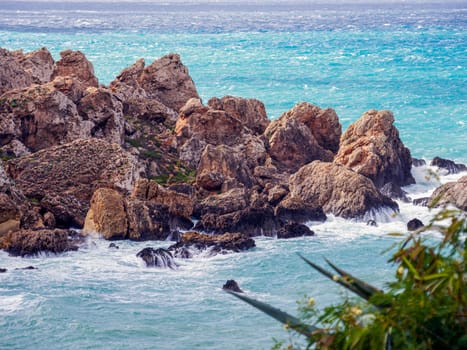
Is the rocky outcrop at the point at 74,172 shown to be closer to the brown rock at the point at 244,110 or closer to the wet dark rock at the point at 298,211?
the wet dark rock at the point at 298,211

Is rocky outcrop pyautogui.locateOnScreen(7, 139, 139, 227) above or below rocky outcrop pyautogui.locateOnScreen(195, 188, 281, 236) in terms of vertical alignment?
above

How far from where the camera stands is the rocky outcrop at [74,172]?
25.2m

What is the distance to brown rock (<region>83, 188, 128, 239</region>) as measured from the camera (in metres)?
23.7

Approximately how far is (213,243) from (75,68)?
49.6ft

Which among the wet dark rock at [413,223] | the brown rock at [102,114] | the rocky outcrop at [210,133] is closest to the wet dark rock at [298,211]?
the wet dark rock at [413,223]

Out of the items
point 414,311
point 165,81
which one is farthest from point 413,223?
point 414,311

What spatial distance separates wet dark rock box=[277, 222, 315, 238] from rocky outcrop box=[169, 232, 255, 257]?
4.14 ft

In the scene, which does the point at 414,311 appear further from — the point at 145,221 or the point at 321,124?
the point at 321,124

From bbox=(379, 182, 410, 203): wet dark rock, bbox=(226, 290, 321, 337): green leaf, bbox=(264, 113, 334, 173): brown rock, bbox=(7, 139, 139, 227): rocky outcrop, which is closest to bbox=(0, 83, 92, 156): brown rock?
bbox=(7, 139, 139, 227): rocky outcrop

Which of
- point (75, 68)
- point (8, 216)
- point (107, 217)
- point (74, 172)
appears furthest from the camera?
point (75, 68)

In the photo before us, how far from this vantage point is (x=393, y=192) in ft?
95.8

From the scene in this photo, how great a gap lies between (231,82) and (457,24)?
174 feet

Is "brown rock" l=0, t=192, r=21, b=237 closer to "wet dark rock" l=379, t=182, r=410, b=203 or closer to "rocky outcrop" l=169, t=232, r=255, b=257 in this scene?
"rocky outcrop" l=169, t=232, r=255, b=257

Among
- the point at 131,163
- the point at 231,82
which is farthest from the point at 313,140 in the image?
the point at 231,82
